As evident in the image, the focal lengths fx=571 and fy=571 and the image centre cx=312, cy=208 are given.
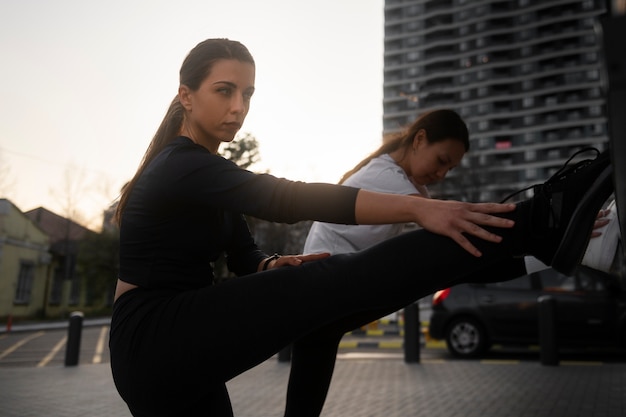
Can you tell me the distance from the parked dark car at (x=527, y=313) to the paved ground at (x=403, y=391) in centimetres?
94

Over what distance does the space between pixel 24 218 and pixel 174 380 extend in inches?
1202

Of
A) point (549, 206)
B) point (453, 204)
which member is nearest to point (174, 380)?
point (453, 204)

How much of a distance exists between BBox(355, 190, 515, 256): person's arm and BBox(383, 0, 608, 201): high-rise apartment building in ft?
255

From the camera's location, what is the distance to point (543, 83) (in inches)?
3381

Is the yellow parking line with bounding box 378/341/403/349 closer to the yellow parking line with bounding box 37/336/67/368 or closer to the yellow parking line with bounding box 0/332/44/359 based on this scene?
the yellow parking line with bounding box 37/336/67/368

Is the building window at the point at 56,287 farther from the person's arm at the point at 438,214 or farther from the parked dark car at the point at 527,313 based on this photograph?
the person's arm at the point at 438,214

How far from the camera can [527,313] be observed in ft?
31.8

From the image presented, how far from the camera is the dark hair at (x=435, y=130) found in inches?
116

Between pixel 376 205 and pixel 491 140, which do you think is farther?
pixel 491 140

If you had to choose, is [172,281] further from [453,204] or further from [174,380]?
[453,204]

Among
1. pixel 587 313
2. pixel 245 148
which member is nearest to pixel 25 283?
pixel 245 148

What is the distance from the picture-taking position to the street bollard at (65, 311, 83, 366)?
8.88 meters

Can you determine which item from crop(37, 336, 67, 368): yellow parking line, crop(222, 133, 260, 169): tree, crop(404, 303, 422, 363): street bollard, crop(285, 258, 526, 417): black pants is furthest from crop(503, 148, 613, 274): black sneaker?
crop(222, 133, 260, 169): tree

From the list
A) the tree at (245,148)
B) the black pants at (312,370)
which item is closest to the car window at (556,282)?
the black pants at (312,370)
